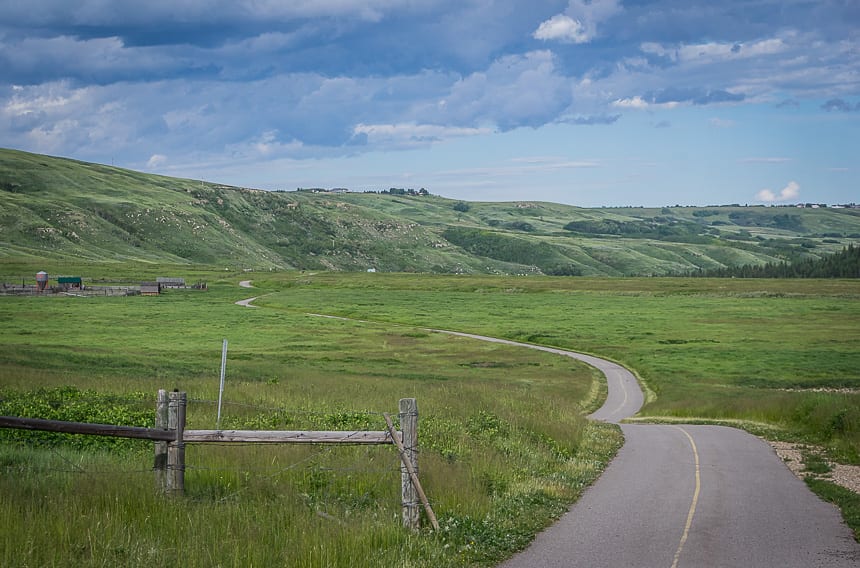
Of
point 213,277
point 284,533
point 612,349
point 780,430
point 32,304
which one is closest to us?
point 284,533

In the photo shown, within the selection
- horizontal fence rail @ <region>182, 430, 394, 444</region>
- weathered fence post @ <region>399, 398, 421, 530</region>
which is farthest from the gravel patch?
Answer: horizontal fence rail @ <region>182, 430, 394, 444</region>

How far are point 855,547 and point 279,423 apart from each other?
41.9 ft

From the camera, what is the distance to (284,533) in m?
11.6

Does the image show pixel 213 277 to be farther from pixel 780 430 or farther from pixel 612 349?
pixel 780 430

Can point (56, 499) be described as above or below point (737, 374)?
above

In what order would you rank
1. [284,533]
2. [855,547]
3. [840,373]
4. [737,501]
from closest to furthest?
[284,533], [855,547], [737,501], [840,373]

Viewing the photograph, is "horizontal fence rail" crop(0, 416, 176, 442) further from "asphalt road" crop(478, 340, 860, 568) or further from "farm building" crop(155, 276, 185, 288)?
"farm building" crop(155, 276, 185, 288)

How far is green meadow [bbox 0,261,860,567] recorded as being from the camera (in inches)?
451

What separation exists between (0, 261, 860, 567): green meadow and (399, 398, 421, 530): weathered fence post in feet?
0.91

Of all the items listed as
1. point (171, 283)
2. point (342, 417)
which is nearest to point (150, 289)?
point (171, 283)

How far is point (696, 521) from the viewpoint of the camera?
1536cm

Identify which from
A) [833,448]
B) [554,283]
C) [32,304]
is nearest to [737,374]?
[833,448]

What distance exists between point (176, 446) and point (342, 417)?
9138 millimetres

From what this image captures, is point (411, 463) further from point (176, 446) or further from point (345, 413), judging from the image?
point (345, 413)
